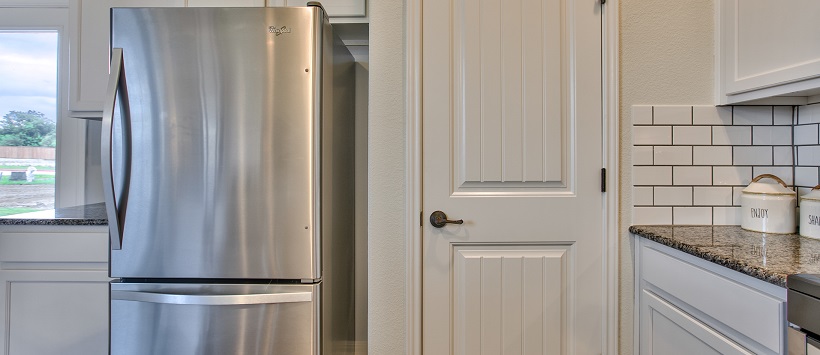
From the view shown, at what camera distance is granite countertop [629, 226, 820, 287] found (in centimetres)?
91

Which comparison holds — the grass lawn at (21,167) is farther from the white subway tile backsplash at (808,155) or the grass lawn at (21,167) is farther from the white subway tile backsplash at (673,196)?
the white subway tile backsplash at (808,155)

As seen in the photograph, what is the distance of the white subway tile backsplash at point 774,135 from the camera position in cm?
Result: 148

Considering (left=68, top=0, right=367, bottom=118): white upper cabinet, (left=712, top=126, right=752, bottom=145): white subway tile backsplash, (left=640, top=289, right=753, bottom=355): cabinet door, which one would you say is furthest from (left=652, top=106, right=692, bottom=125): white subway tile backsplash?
(left=68, top=0, right=367, bottom=118): white upper cabinet

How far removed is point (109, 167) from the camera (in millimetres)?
→ 1369

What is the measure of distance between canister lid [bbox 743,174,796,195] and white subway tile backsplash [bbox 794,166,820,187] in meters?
0.08

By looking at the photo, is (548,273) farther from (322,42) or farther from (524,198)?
(322,42)

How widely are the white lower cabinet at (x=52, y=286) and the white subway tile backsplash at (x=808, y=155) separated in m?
2.54

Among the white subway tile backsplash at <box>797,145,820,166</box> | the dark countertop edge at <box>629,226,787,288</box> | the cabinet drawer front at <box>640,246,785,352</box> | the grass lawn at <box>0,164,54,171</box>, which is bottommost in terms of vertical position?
the cabinet drawer front at <box>640,246,785,352</box>

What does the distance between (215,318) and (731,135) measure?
6.24 ft

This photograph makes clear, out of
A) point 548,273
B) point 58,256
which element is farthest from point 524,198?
point 58,256

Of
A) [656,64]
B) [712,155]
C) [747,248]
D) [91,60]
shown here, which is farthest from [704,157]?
[91,60]

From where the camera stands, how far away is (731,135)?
4.90 ft

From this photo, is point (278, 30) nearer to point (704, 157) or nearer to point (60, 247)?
point (60, 247)

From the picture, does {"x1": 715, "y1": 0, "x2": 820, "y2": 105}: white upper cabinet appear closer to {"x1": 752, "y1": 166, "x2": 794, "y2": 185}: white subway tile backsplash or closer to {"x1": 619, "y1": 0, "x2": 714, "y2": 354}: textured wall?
{"x1": 619, "y1": 0, "x2": 714, "y2": 354}: textured wall
